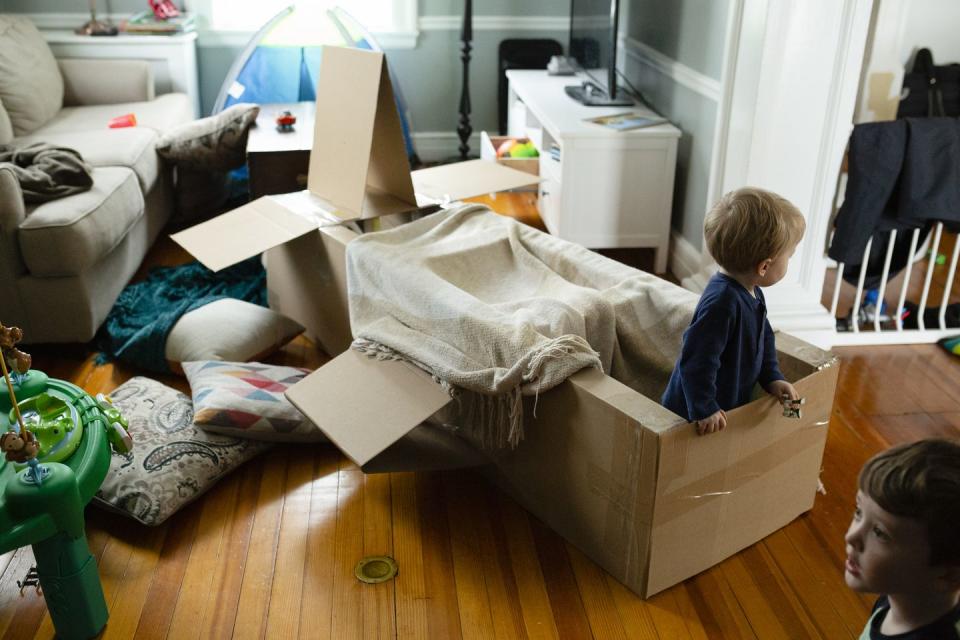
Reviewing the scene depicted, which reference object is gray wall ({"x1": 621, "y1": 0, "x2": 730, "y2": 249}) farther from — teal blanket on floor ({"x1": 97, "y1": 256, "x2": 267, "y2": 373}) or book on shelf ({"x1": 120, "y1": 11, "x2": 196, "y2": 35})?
book on shelf ({"x1": 120, "y1": 11, "x2": 196, "y2": 35})

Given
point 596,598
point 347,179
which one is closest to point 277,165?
point 347,179

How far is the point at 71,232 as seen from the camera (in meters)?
2.46

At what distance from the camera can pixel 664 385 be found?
1973mm

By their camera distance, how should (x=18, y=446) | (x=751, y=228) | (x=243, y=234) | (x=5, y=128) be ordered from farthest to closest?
(x=5, y=128), (x=243, y=234), (x=751, y=228), (x=18, y=446)

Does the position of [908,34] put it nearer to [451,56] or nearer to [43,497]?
[451,56]

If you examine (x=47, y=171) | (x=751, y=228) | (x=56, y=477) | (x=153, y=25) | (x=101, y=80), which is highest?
(x=153, y=25)

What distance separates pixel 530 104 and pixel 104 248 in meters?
1.76

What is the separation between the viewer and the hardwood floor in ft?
5.33

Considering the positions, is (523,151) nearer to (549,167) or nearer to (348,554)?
(549,167)

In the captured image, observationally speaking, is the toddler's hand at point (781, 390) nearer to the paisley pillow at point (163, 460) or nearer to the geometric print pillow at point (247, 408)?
the geometric print pillow at point (247, 408)

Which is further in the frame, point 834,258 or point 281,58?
point 281,58

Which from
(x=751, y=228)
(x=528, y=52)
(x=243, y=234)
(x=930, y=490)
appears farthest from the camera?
(x=528, y=52)

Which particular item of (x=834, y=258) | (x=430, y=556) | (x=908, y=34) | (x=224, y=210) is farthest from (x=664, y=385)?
(x=224, y=210)

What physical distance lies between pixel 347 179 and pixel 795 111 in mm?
1246
